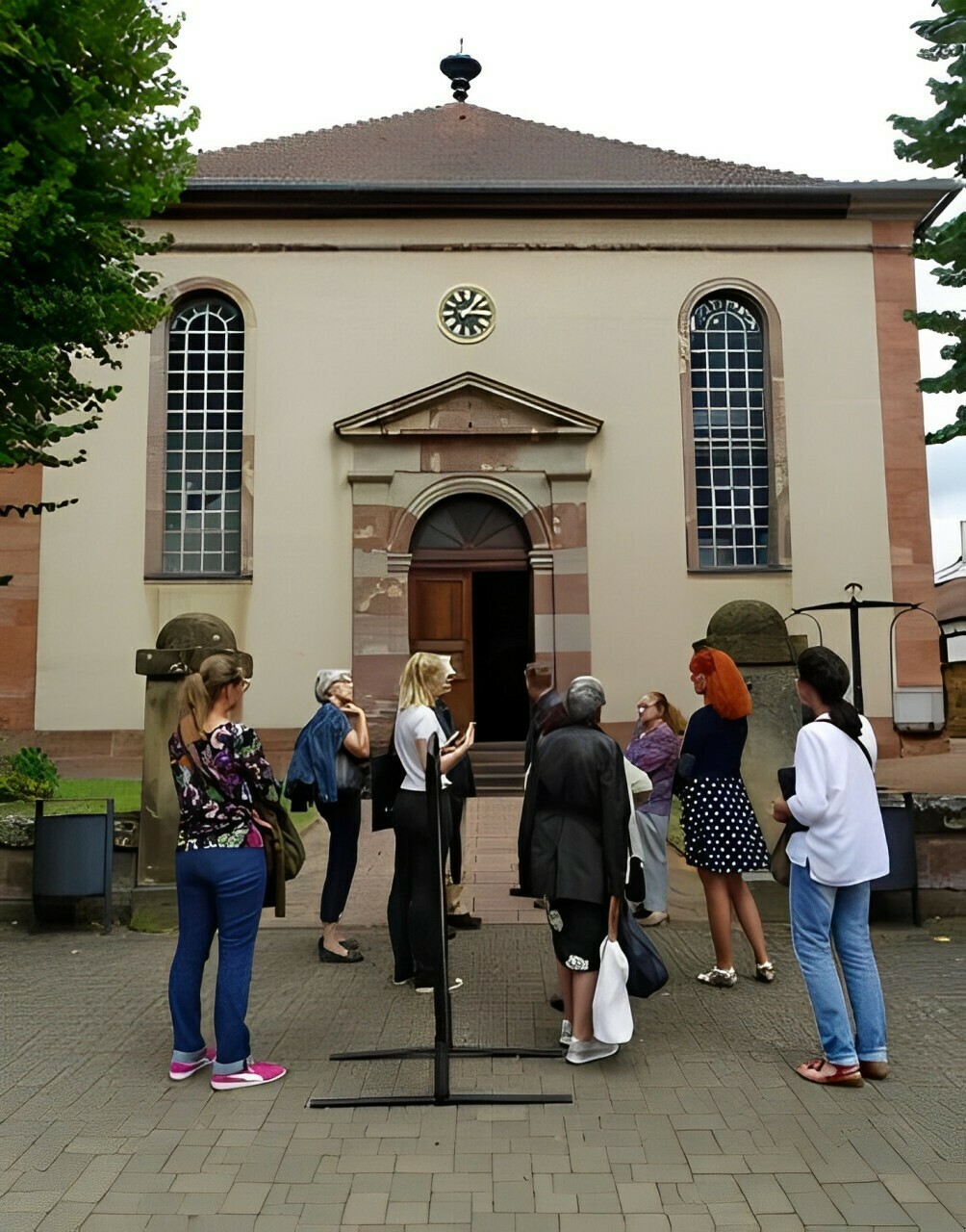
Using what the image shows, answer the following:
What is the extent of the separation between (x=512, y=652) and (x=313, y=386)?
17.5 feet

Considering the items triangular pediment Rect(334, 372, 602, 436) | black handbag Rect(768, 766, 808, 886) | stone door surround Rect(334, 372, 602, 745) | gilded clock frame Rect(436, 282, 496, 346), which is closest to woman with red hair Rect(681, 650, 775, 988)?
black handbag Rect(768, 766, 808, 886)

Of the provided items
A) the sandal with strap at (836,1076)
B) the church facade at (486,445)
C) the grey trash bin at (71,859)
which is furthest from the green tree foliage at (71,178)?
the sandal with strap at (836,1076)

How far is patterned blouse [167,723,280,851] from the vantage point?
475 cm

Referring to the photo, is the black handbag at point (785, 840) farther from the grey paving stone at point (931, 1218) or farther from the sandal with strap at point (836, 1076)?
the grey paving stone at point (931, 1218)

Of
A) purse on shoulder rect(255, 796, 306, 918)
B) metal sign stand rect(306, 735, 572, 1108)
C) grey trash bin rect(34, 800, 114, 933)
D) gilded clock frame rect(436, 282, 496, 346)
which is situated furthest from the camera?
gilded clock frame rect(436, 282, 496, 346)

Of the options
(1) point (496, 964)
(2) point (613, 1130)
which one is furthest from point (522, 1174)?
(1) point (496, 964)

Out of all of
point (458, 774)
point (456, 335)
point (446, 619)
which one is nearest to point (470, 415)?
point (456, 335)

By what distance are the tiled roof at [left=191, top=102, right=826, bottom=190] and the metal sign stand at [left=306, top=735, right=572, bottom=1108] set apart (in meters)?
13.5

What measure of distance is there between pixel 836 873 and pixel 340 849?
3.21 meters

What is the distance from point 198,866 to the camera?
4.72m

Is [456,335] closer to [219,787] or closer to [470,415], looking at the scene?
[470,415]

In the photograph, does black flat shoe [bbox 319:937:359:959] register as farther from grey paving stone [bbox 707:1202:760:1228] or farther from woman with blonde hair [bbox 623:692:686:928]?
grey paving stone [bbox 707:1202:760:1228]

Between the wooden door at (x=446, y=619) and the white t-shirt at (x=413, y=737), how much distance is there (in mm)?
10176

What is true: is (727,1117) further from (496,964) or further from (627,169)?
(627,169)
